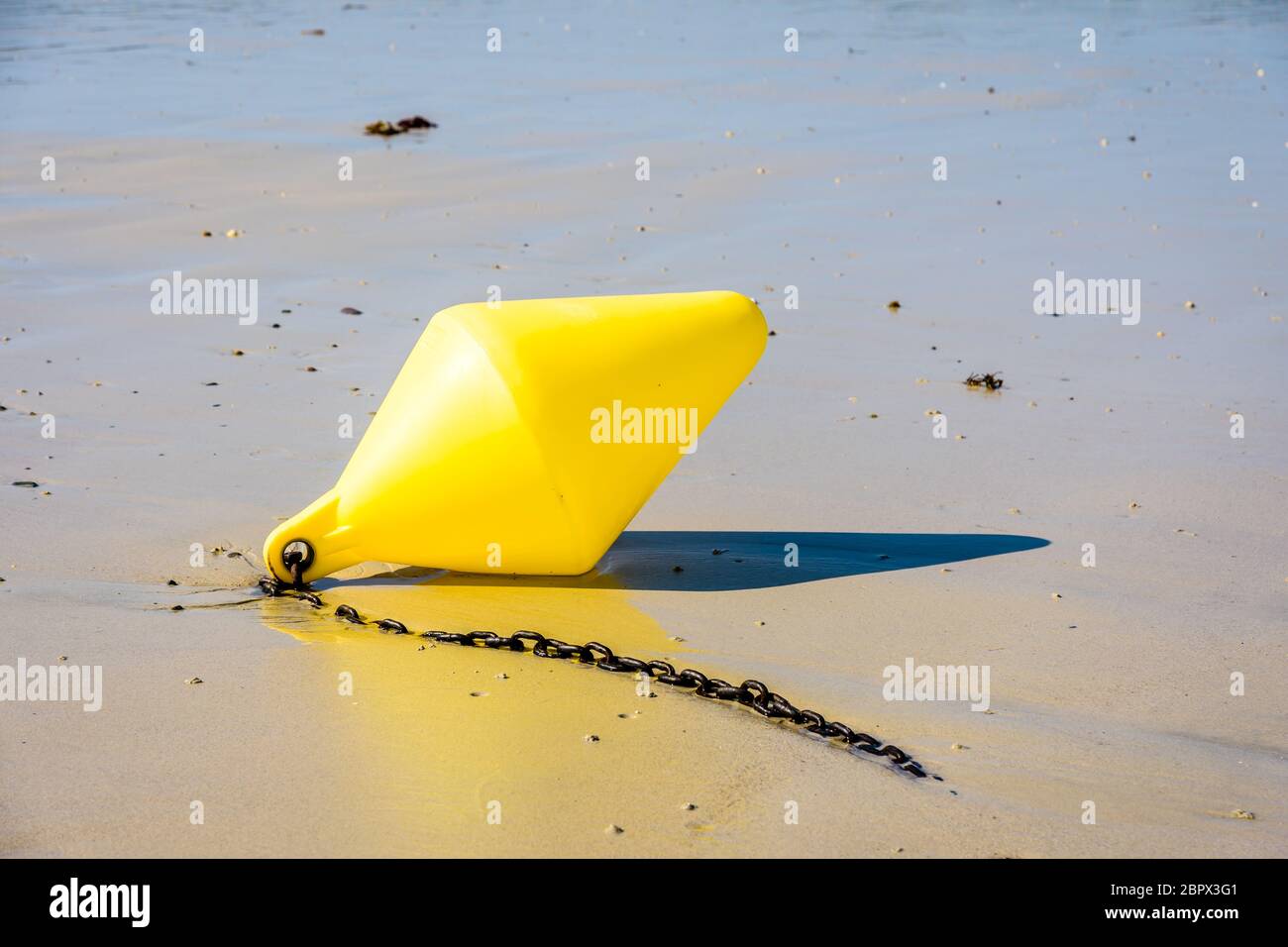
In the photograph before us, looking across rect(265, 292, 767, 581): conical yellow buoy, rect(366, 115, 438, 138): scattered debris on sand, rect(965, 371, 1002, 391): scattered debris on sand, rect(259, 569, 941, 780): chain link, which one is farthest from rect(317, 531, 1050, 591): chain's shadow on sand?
rect(366, 115, 438, 138): scattered debris on sand

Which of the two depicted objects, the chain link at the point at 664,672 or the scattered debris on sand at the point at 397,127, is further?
the scattered debris on sand at the point at 397,127

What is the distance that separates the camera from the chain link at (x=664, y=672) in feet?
11.3

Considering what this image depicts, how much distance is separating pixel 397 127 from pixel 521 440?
875 centimetres

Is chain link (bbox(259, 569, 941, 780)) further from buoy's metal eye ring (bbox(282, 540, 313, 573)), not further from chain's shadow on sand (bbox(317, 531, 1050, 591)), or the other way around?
chain's shadow on sand (bbox(317, 531, 1050, 591))

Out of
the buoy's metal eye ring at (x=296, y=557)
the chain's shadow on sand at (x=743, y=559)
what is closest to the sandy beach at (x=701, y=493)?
the chain's shadow on sand at (x=743, y=559)

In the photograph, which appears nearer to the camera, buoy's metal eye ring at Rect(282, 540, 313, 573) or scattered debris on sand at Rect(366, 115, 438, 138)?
buoy's metal eye ring at Rect(282, 540, 313, 573)

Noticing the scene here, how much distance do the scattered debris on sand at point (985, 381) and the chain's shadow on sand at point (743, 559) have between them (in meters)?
1.66

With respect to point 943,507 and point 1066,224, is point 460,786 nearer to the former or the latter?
point 943,507

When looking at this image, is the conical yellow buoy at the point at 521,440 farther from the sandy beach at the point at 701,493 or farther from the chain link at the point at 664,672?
the chain link at the point at 664,672

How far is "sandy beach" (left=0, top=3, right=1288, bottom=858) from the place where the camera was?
10.5 feet

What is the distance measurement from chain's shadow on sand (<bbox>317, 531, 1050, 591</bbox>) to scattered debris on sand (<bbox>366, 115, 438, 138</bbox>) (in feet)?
26.3

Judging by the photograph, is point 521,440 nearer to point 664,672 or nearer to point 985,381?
point 664,672

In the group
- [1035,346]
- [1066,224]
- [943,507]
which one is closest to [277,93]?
[1066,224]

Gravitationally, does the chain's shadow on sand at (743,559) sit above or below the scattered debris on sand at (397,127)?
below
